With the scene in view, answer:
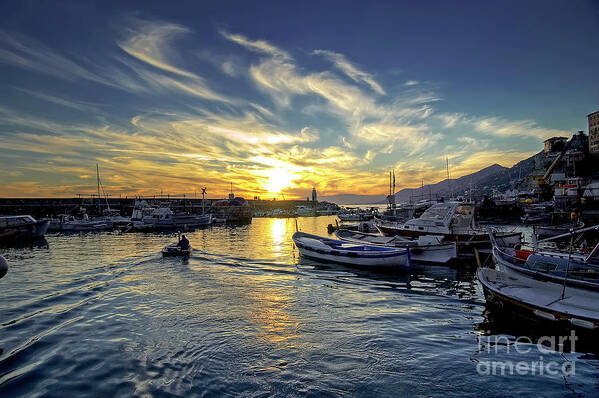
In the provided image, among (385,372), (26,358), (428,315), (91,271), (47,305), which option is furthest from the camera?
(91,271)

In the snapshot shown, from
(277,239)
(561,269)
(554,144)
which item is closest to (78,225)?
(277,239)

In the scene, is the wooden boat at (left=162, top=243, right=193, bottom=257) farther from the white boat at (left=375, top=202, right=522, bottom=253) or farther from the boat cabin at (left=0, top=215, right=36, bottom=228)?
the boat cabin at (left=0, top=215, right=36, bottom=228)

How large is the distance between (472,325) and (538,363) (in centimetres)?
277

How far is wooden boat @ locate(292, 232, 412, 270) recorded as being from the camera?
1992 centimetres

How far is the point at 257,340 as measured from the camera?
384 inches

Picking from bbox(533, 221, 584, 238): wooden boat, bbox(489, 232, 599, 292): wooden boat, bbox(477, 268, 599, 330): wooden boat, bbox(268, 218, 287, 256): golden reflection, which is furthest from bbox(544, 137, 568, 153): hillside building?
bbox(477, 268, 599, 330): wooden boat

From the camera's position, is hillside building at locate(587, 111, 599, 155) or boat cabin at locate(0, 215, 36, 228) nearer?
boat cabin at locate(0, 215, 36, 228)

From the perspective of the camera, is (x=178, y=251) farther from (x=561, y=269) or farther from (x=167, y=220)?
(x=167, y=220)

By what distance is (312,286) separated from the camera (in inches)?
670

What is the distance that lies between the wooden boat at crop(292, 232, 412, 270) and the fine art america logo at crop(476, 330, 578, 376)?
9976 mm

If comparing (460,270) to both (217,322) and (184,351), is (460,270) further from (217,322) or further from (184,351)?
(184,351)

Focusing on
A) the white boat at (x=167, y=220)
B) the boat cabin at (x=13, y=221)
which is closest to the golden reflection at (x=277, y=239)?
the white boat at (x=167, y=220)

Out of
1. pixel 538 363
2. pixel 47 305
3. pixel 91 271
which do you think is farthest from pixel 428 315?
pixel 91 271

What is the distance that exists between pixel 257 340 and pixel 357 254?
13.1 metres
